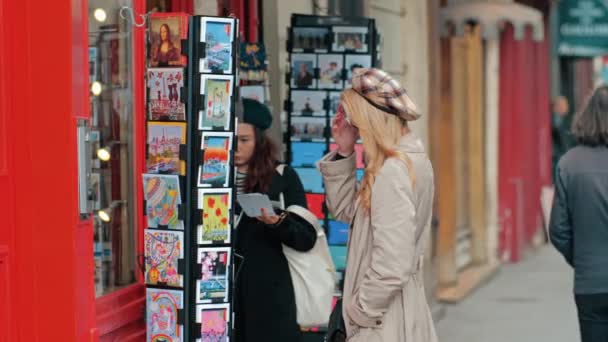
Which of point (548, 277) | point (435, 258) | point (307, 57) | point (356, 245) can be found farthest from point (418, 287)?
point (548, 277)

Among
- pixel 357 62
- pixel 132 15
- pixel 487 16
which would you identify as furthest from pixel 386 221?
pixel 487 16

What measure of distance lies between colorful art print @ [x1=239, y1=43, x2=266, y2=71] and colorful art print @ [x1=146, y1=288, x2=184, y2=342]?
1.71 metres

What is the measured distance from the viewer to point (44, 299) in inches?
191

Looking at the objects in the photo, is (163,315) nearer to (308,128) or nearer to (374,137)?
(374,137)

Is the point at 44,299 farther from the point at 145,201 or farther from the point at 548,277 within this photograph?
the point at 548,277

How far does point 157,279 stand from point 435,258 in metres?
7.80

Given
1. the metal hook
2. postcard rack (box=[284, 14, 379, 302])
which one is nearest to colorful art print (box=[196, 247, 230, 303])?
the metal hook

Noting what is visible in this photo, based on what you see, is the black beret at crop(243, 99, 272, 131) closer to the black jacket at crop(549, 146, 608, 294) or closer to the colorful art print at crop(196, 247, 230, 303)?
the colorful art print at crop(196, 247, 230, 303)

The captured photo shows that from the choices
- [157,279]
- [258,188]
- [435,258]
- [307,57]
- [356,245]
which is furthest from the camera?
[435,258]

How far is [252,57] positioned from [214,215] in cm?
169

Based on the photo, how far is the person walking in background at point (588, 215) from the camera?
6137mm

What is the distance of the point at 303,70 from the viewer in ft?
25.2

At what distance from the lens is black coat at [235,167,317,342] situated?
6.01 m

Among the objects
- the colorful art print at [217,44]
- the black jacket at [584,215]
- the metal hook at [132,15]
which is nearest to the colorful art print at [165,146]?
the colorful art print at [217,44]
